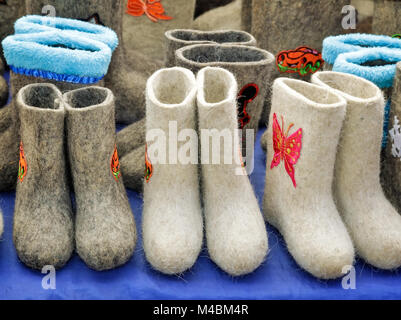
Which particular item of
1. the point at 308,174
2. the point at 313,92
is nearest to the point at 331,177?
the point at 308,174

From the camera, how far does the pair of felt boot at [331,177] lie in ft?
2.64

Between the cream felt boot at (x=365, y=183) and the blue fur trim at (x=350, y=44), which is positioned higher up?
the blue fur trim at (x=350, y=44)

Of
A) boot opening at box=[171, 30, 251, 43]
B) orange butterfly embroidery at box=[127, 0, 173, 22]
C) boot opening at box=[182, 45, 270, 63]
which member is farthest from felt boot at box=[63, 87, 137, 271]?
orange butterfly embroidery at box=[127, 0, 173, 22]

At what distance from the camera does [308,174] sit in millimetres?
841

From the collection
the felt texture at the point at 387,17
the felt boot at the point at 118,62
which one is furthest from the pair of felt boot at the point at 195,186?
the felt texture at the point at 387,17

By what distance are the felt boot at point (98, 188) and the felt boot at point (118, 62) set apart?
387 millimetres

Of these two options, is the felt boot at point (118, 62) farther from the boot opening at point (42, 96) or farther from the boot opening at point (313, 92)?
the boot opening at point (313, 92)

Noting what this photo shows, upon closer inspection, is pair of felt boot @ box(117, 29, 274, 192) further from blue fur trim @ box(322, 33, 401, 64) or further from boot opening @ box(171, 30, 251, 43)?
blue fur trim @ box(322, 33, 401, 64)

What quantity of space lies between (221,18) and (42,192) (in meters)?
1.07

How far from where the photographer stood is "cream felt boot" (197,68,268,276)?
803 millimetres

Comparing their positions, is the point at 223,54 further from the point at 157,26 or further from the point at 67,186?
the point at 157,26

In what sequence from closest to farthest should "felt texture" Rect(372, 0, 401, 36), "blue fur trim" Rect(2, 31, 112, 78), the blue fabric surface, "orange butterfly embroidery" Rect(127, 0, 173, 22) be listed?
the blue fabric surface, "blue fur trim" Rect(2, 31, 112, 78), "felt texture" Rect(372, 0, 401, 36), "orange butterfly embroidery" Rect(127, 0, 173, 22)

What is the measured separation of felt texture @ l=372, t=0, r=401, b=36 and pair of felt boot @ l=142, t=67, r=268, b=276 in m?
0.62

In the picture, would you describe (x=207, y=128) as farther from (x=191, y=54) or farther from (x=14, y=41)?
(x=14, y=41)
